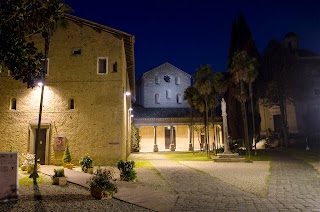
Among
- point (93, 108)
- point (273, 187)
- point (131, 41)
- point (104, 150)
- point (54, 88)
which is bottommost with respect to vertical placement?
point (273, 187)

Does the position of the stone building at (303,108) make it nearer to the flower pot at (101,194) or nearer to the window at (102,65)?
the window at (102,65)

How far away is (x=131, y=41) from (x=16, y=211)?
1587cm

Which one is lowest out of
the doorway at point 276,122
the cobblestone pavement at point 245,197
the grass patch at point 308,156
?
the grass patch at point 308,156

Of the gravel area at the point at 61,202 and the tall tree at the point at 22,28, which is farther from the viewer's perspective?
the tall tree at the point at 22,28

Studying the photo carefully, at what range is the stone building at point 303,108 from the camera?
124 feet

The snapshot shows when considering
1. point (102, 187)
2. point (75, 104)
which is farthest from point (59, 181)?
point (75, 104)

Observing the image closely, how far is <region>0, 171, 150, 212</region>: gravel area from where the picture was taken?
6973 millimetres

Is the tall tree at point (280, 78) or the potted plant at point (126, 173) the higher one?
the tall tree at point (280, 78)

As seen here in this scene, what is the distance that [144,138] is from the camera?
1593 inches

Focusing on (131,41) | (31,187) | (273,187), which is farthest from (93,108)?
(273,187)

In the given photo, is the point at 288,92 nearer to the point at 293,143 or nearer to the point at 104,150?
the point at 293,143

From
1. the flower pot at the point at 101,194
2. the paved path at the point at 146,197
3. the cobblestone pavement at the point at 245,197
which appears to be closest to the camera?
the cobblestone pavement at the point at 245,197

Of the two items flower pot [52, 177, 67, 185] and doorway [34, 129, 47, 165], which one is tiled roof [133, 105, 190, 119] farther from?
flower pot [52, 177, 67, 185]

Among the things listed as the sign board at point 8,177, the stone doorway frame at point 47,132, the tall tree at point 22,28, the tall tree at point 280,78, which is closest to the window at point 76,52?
A: the stone doorway frame at point 47,132
